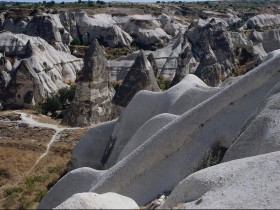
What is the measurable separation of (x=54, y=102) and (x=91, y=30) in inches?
1430

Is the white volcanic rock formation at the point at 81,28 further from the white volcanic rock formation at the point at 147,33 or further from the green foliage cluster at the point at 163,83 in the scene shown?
the green foliage cluster at the point at 163,83

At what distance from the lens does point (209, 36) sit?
50.3 meters

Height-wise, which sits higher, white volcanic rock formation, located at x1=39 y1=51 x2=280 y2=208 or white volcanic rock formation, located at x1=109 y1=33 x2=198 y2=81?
white volcanic rock formation, located at x1=39 y1=51 x2=280 y2=208

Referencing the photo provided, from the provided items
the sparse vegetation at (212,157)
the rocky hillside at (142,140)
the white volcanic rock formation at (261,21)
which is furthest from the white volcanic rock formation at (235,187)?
the white volcanic rock formation at (261,21)

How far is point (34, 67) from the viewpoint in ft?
121

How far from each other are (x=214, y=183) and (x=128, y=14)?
242ft

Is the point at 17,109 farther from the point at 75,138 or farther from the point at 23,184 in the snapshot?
the point at 23,184

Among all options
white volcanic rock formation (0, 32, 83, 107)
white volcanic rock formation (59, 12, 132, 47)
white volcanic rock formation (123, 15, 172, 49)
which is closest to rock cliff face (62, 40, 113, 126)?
white volcanic rock formation (0, 32, 83, 107)

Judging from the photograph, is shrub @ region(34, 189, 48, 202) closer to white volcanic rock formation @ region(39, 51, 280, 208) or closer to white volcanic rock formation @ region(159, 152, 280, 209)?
white volcanic rock formation @ region(39, 51, 280, 208)

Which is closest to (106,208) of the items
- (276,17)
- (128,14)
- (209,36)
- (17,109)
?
(17,109)

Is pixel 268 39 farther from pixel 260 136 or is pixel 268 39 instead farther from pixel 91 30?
pixel 260 136

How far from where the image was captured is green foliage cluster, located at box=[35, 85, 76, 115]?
99.6ft

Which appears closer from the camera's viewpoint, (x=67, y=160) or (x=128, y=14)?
(x=67, y=160)

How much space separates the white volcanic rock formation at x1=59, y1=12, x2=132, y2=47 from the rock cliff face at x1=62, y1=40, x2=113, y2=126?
3854 centimetres
